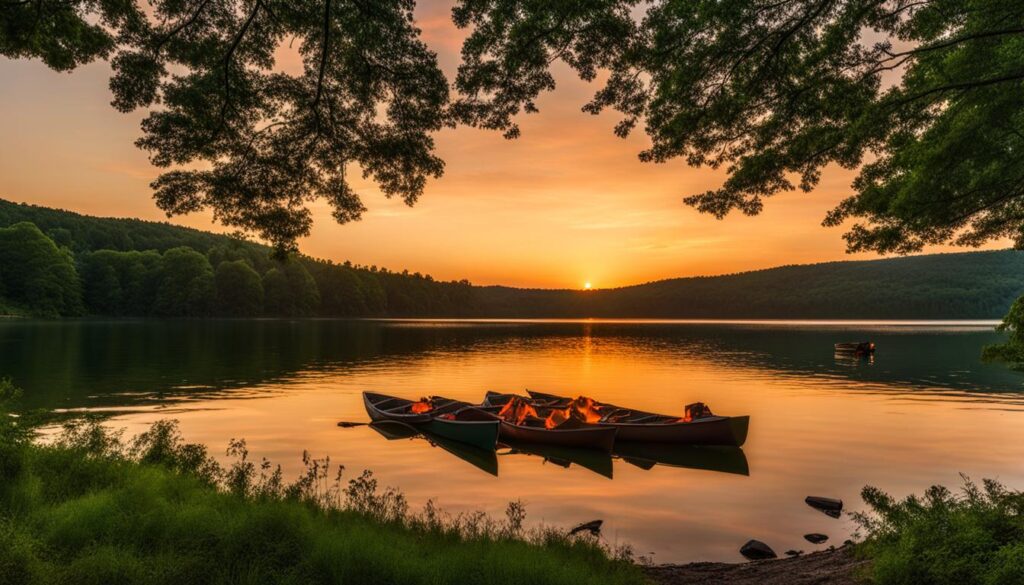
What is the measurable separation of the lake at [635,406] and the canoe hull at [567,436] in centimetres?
65

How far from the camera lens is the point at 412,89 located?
9.66 metres

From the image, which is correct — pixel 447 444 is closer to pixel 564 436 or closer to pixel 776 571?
pixel 564 436

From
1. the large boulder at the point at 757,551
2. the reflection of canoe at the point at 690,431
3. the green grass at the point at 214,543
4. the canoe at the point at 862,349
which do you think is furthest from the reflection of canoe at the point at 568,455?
the canoe at the point at 862,349

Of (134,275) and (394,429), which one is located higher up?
(134,275)

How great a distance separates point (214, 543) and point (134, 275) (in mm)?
145574

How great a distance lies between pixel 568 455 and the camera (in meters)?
20.1

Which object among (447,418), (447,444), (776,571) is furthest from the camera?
(447,418)

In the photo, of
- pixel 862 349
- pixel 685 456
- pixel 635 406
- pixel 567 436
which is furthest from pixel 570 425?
pixel 862 349

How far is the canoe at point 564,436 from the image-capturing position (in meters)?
20.2

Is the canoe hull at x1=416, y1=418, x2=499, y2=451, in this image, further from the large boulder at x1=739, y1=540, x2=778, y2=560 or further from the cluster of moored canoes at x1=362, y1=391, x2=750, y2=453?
the large boulder at x1=739, y1=540, x2=778, y2=560

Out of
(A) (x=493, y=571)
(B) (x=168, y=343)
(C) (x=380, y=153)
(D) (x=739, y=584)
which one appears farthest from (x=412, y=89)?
(B) (x=168, y=343)

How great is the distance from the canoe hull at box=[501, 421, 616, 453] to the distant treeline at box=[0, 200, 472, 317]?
73.3 metres

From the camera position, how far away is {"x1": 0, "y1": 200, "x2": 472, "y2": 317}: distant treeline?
105375 millimetres

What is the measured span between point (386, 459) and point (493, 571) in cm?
1313
